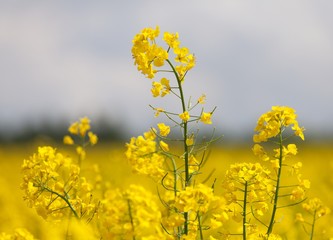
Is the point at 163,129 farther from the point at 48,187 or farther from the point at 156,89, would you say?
the point at 48,187

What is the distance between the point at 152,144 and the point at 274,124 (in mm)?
522

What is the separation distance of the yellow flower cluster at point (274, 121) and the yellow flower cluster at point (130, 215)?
22.3 inches

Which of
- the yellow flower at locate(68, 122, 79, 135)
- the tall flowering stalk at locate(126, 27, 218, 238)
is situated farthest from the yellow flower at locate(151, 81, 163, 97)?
the yellow flower at locate(68, 122, 79, 135)

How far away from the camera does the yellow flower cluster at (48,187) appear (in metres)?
3.17

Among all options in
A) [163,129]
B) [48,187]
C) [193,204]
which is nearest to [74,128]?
[48,187]

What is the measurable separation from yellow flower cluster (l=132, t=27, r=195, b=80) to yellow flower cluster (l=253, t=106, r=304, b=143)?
42 cm

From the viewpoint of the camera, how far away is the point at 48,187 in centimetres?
320

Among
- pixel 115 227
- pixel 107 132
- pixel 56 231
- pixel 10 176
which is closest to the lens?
pixel 115 227

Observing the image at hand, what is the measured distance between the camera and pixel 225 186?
3.05 meters

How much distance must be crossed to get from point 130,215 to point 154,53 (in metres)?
0.64

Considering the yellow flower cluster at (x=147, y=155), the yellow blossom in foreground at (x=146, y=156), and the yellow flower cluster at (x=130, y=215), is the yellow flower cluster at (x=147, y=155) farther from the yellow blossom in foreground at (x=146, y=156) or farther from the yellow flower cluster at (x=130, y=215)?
the yellow flower cluster at (x=130, y=215)

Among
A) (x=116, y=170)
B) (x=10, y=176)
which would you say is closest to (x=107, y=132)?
(x=10, y=176)

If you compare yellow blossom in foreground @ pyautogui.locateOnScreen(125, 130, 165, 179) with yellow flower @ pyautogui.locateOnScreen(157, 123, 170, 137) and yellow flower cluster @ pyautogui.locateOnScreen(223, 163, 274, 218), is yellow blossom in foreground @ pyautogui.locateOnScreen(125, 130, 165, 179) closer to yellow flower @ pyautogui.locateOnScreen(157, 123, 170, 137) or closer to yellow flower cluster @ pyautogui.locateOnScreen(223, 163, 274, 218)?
yellow flower @ pyautogui.locateOnScreen(157, 123, 170, 137)

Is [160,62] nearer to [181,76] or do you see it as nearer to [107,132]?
[181,76]
